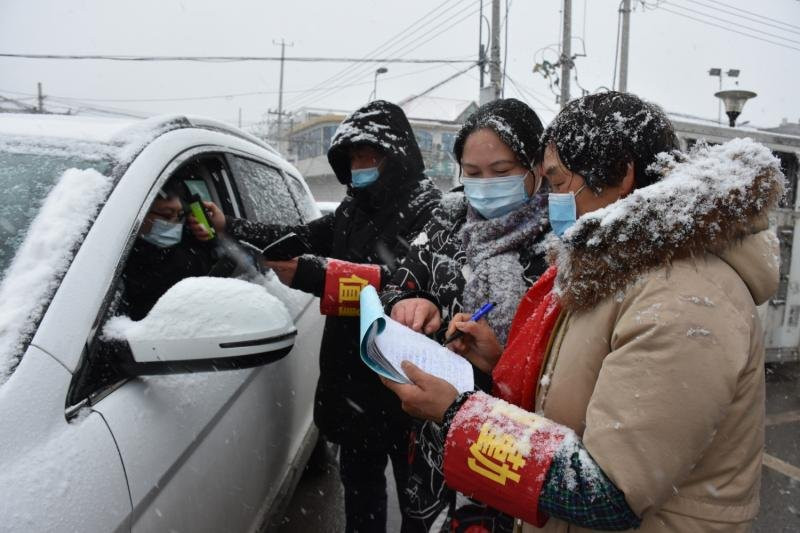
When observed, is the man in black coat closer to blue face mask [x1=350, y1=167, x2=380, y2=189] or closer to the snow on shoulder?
blue face mask [x1=350, y1=167, x2=380, y2=189]

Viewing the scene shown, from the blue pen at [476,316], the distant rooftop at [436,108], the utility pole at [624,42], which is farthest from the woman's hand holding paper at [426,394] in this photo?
the distant rooftop at [436,108]

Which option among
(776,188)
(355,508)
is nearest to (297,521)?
(355,508)

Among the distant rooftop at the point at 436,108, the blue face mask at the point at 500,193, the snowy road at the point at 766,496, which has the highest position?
the distant rooftop at the point at 436,108

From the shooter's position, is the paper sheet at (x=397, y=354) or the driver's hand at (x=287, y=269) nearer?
the paper sheet at (x=397, y=354)

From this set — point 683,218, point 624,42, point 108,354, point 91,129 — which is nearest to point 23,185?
point 91,129

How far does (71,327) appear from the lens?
1.19 meters

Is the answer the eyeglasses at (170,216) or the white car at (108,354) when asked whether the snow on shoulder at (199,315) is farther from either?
the eyeglasses at (170,216)

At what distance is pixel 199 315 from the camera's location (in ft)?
4.18

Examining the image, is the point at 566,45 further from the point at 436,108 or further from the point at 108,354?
the point at 436,108

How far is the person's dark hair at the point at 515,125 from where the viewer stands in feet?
5.81

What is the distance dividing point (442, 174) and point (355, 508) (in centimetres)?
2850

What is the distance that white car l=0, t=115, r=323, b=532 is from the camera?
3.49ft

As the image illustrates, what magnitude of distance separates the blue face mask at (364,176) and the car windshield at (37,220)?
1.10 metres

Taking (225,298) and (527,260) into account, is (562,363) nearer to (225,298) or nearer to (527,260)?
(527,260)
